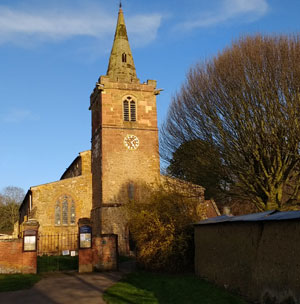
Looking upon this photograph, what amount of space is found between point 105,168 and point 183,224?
11.3 m

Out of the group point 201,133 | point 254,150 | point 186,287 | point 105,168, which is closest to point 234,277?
point 186,287

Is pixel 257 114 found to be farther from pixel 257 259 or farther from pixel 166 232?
pixel 257 259

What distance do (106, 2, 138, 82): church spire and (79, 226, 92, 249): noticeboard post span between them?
47.0ft

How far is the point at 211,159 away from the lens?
16984mm

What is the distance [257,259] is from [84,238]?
8.83 meters

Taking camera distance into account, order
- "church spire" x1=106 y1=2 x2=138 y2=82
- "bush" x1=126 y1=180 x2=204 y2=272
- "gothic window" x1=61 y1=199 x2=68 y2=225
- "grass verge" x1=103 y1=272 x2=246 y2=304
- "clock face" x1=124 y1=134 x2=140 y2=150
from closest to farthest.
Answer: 1. "grass verge" x1=103 y1=272 x2=246 y2=304
2. "bush" x1=126 y1=180 x2=204 y2=272
3. "gothic window" x1=61 y1=199 x2=68 y2=225
4. "clock face" x1=124 y1=134 x2=140 y2=150
5. "church spire" x1=106 y1=2 x2=138 y2=82

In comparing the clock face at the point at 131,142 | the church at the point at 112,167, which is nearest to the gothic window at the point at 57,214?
the church at the point at 112,167

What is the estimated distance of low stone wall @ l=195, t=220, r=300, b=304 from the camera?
8117 mm

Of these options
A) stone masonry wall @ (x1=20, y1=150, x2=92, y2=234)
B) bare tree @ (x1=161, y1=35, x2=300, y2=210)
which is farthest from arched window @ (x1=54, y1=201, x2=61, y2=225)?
bare tree @ (x1=161, y1=35, x2=300, y2=210)

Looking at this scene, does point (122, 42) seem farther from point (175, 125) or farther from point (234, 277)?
point (234, 277)

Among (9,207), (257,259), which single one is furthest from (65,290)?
(9,207)

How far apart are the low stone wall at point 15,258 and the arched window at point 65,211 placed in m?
10.3

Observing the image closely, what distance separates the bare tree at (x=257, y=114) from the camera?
1498 cm

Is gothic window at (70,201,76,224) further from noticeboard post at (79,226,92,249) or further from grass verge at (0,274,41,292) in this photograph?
grass verge at (0,274,41,292)
